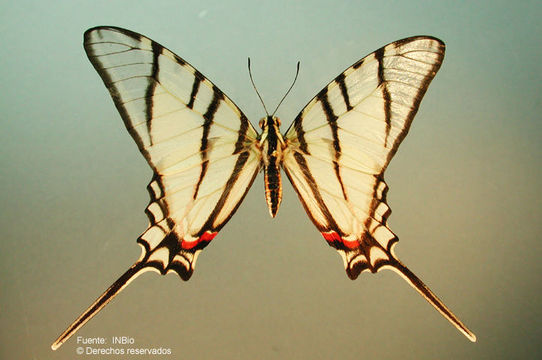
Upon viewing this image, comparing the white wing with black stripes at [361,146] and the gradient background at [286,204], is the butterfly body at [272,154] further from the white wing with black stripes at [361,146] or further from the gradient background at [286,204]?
the gradient background at [286,204]

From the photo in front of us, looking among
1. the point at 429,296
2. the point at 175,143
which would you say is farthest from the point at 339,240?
the point at 175,143

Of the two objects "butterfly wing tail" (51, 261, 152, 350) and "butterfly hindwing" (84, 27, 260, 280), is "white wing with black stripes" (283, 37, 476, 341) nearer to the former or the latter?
"butterfly hindwing" (84, 27, 260, 280)

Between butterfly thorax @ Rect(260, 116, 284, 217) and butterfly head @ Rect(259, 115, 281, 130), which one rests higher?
butterfly head @ Rect(259, 115, 281, 130)

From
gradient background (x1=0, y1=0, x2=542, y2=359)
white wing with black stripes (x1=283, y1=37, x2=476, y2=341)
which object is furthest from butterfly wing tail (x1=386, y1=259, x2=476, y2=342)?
gradient background (x1=0, y1=0, x2=542, y2=359)

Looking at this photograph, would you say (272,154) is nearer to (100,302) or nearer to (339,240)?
(339,240)

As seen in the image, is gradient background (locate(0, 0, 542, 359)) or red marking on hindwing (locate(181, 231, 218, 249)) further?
gradient background (locate(0, 0, 542, 359))

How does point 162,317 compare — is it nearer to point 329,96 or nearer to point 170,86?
→ point 170,86

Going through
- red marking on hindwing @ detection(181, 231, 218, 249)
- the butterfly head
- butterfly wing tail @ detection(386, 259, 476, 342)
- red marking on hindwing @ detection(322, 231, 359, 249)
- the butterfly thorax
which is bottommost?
butterfly wing tail @ detection(386, 259, 476, 342)

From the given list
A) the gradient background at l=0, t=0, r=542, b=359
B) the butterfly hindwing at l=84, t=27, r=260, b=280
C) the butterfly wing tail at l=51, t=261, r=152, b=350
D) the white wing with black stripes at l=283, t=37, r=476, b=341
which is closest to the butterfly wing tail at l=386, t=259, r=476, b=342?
the white wing with black stripes at l=283, t=37, r=476, b=341
